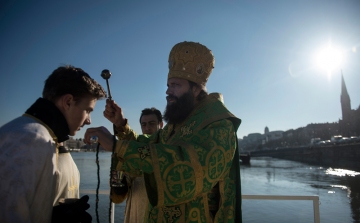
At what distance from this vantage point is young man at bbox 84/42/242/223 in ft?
5.82

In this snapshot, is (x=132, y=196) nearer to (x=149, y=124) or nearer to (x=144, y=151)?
(x=149, y=124)

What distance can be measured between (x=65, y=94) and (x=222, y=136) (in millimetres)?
1201

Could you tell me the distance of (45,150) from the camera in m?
1.49

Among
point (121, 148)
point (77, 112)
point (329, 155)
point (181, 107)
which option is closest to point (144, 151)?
point (121, 148)

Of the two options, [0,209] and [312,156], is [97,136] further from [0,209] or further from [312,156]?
[312,156]

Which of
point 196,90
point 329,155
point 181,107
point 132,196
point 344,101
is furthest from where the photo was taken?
point 344,101

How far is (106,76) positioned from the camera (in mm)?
2129

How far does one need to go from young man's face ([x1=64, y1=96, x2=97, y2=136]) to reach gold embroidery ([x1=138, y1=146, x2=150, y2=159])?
1.62ft

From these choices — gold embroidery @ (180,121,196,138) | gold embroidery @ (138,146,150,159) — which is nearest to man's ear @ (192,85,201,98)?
gold embroidery @ (180,121,196,138)

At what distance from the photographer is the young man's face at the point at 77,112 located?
1.82 meters

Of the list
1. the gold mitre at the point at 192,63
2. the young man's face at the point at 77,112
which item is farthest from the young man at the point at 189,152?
the young man's face at the point at 77,112

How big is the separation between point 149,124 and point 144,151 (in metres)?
3.19

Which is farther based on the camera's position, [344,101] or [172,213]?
[344,101]

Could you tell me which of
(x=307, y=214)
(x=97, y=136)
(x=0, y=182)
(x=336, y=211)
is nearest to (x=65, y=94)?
(x=97, y=136)
